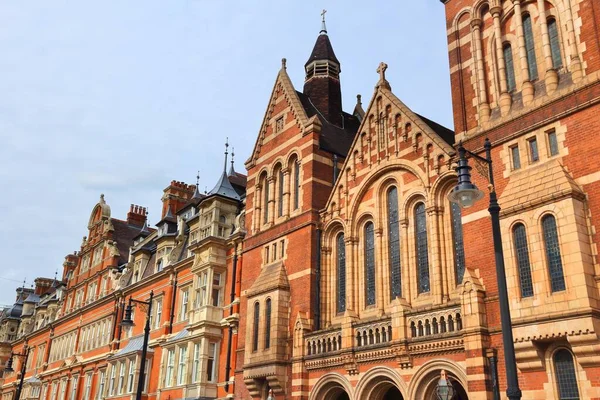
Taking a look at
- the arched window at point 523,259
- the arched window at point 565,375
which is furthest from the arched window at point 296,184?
the arched window at point 565,375

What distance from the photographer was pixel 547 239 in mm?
16047

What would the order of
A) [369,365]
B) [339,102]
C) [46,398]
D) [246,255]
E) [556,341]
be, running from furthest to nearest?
[46,398] → [339,102] → [246,255] → [369,365] → [556,341]

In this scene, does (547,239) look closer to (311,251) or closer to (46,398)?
(311,251)

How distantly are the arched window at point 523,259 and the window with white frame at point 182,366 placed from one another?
66.4ft

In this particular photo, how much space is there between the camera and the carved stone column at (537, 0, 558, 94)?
1770 centimetres

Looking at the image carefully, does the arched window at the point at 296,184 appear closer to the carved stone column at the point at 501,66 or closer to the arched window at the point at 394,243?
the arched window at the point at 394,243

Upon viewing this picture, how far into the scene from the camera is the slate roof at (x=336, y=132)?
91.0 ft

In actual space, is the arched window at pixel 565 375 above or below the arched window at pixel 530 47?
below

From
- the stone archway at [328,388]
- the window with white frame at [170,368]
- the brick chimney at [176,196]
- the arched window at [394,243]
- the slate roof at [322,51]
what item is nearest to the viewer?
the arched window at [394,243]

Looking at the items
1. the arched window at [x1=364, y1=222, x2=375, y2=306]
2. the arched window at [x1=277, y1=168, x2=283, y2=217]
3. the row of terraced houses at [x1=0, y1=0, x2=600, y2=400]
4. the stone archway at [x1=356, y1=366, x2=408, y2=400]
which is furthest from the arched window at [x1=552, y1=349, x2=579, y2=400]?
the arched window at [x1=277, y1=168, x2=283, y2=217]

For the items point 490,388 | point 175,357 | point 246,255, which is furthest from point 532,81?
point 175,357

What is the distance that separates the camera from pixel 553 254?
625 inches

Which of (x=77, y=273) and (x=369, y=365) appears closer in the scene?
(x=369, y=365)

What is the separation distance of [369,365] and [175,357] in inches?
613
